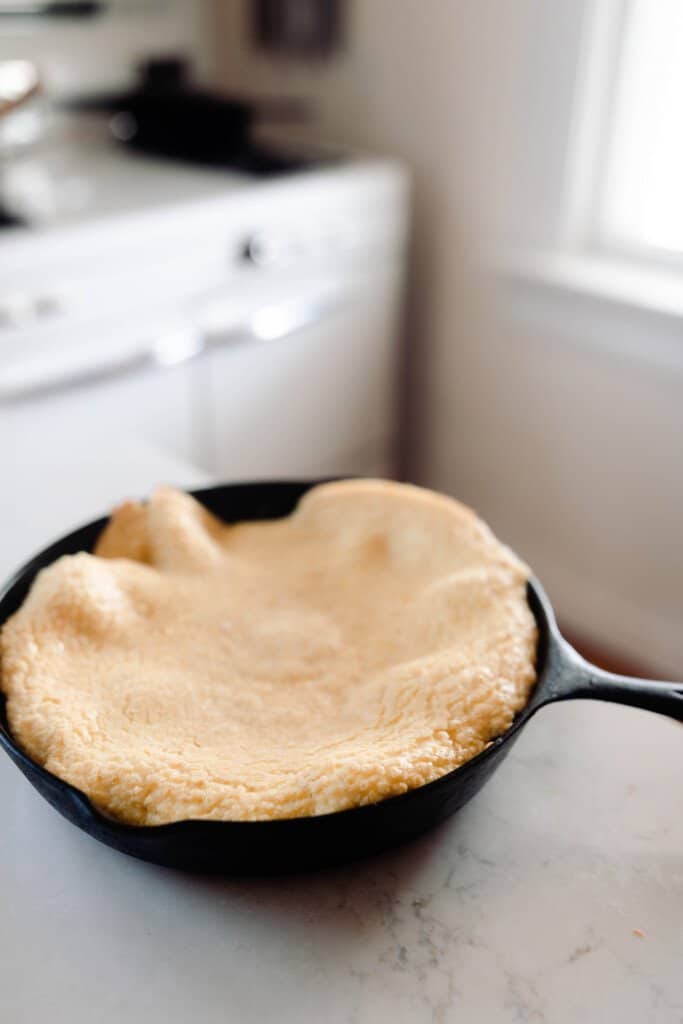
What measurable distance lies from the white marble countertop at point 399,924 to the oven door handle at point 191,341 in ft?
3.38

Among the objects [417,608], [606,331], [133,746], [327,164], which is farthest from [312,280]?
[133,746]

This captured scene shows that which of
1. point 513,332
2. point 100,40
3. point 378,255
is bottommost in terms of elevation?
point 513,332

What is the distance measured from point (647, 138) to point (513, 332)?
447mm

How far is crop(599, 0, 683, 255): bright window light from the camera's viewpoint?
1.60 m

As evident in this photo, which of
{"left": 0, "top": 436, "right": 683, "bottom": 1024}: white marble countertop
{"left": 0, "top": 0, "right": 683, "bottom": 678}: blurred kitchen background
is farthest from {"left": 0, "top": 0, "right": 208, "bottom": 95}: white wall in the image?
{"left": 0, "top": 436, "right": 683, "bottom": 1024}: white marble countertop

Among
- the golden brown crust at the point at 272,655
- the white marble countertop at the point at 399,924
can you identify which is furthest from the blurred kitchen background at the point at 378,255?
the white marble countertop at the point at 399,924

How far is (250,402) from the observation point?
1.82 m

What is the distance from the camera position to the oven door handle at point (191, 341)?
4.90ft

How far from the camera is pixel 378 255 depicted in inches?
75.3

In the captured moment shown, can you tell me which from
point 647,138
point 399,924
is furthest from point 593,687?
point 647,138

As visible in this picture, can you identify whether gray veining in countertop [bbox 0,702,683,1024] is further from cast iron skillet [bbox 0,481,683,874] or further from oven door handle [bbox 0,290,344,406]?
oven door handle [bbox 0,290,344,406]

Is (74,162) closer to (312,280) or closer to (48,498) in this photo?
(312,280)

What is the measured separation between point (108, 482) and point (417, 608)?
429mm

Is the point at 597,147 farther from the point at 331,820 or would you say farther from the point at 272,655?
the point at 331,820
